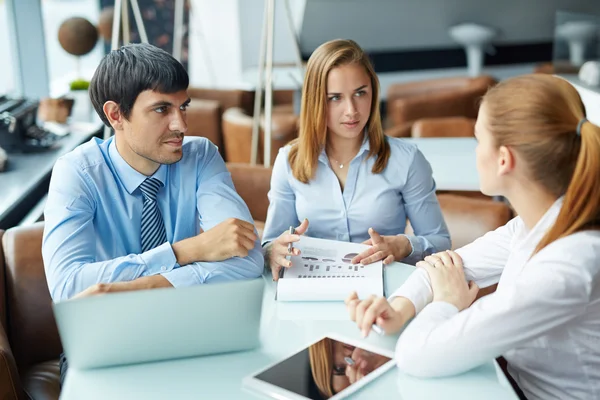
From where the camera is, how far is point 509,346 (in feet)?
4.13

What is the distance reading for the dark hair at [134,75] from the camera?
1876 millimetres

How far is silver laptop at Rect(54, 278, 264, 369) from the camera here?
121cm

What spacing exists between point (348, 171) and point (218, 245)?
26.4 inches

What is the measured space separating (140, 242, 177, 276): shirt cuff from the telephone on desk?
6.77 feet

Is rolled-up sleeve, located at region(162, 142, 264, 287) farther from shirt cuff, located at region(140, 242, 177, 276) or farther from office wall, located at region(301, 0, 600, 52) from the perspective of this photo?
office wall, located at region(301, 0, 600, 52)

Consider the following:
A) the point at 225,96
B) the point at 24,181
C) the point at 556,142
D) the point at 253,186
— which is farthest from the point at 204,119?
the point at 556,142

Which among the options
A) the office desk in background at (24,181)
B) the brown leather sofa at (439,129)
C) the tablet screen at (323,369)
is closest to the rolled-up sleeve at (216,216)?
the tablet screen at (323,369)

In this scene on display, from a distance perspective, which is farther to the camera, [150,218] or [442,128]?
[442,128]

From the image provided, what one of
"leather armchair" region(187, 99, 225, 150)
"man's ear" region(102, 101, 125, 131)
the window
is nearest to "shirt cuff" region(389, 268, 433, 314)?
"man's ear" region(102, 101, 125, 131)

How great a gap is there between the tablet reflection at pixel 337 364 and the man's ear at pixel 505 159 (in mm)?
432

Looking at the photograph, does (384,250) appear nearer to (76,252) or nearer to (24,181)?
(76,252)

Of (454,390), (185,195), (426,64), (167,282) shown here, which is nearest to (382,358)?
(454,390)

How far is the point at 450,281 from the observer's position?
1.54 m

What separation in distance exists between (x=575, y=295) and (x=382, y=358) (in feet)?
1.22
